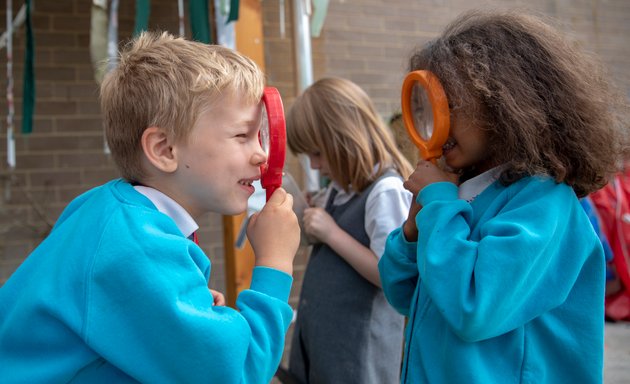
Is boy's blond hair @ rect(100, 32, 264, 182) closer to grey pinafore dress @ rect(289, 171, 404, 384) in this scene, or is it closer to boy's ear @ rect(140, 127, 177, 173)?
boy's ear @ rect(140, 127, 177, 173)

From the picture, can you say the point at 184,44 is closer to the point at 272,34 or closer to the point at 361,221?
the point at 361,221

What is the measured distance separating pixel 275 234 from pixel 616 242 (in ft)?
12.5

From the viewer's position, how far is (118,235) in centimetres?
116

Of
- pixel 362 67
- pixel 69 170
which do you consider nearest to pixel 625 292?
pixel 362 67

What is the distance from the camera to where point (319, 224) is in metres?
2.31

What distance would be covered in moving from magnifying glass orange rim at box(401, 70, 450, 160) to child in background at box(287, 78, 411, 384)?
2.00 ft

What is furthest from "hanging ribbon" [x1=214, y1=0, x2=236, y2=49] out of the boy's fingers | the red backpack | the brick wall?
the red backpack

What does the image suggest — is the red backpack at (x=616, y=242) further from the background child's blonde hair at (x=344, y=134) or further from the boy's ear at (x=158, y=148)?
the boy's ear at (x=158, y=148)

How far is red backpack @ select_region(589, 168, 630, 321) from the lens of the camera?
4.44 meters

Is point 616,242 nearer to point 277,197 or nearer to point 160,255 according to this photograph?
point 277,197

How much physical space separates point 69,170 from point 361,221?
2541mm

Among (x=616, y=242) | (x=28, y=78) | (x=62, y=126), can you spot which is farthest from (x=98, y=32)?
(x=616, y=242)

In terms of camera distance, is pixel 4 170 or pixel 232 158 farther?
pixel 4 170

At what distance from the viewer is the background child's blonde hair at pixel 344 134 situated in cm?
233
